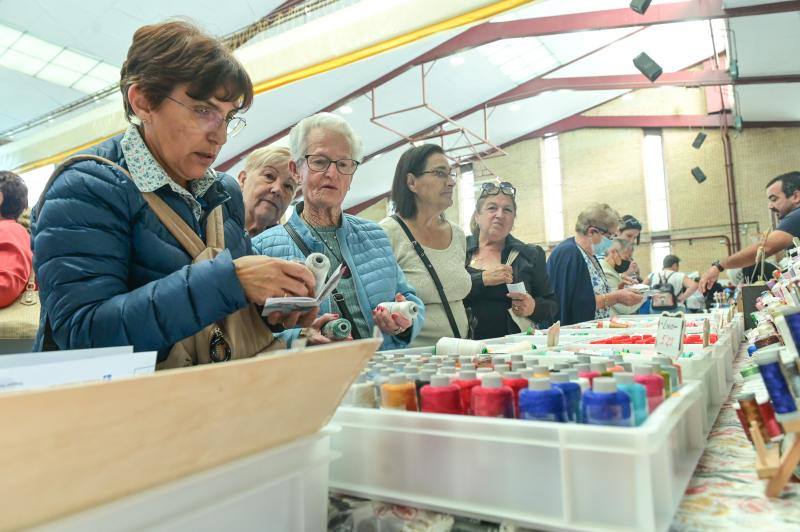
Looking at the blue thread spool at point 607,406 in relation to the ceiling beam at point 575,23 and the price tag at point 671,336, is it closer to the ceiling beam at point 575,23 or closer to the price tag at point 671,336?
the price tag at point 671,336

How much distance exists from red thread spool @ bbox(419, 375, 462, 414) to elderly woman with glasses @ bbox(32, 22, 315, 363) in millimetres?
349

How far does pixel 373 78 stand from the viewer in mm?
7898

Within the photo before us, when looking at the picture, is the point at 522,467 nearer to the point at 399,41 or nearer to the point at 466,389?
the point at 466,389

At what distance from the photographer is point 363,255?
68.4 inches

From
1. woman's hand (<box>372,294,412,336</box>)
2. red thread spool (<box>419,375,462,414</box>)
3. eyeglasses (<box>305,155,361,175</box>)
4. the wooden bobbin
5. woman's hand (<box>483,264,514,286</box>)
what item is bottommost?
the wooden bobbin

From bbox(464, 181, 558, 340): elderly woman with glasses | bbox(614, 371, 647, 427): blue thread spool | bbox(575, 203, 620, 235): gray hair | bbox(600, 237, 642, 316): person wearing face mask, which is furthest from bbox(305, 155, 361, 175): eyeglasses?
bbox(600, 237, 642, 316): person wearing face mask

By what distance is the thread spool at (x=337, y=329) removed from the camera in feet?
4.49

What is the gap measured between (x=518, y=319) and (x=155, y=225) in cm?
186

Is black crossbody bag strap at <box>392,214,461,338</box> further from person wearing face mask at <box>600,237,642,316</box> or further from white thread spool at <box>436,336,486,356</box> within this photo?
person wearing face mask at <box>600,237,642,316</box>

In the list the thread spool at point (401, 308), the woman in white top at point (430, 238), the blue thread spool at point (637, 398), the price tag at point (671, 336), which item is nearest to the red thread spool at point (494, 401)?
the blue thread spool at point (637, 398)

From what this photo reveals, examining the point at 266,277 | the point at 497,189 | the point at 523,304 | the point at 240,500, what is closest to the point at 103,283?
the point at 266,277

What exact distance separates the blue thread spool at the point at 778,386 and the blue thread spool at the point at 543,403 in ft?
0.72

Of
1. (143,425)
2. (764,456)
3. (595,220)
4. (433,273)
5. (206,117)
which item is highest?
(595,220)

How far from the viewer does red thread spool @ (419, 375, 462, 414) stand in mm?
700
